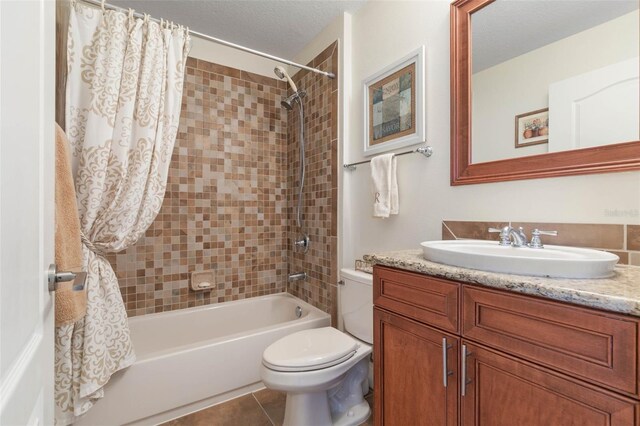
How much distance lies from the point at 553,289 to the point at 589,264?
0.46 ft

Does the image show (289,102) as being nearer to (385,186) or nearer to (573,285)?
(385,186)

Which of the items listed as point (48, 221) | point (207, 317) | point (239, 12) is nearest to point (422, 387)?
point (48, 221)

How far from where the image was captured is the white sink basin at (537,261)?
2.34ft

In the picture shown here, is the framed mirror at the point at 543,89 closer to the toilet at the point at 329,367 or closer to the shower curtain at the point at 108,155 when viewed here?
the toilet at the point at 329,367

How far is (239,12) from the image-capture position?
1932 mm

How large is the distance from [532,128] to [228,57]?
214cm

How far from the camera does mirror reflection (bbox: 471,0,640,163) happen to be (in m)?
0.92

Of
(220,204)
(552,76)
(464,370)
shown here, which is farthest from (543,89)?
(220,204)

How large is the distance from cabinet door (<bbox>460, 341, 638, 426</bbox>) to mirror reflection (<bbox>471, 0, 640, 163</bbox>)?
2.50 ft

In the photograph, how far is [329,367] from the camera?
1352 mm

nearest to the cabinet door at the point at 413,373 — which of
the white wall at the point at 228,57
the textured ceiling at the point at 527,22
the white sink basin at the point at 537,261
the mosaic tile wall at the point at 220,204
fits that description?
the white sink basin at the point at 537,261

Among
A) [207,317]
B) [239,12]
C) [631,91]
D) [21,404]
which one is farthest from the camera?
[207,317]

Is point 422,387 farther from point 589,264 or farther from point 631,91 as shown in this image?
point 631,91

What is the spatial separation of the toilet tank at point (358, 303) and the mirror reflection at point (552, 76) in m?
0.82
